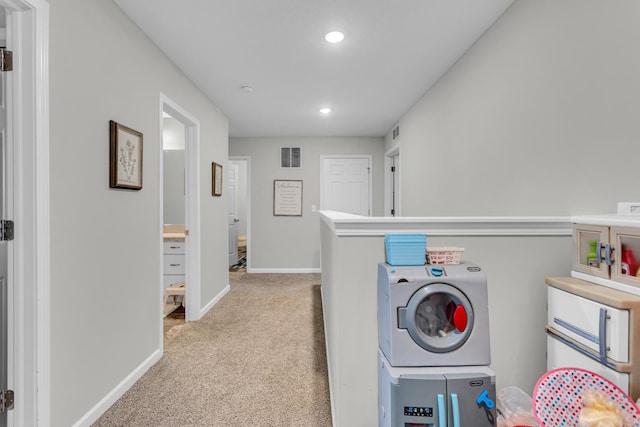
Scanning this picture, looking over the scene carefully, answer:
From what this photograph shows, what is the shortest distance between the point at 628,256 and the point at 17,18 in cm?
269

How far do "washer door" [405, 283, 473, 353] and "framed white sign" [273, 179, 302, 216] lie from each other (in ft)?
15.6

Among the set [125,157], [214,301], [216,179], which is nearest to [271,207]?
[216,179]

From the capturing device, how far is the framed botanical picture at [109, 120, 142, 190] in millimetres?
2031

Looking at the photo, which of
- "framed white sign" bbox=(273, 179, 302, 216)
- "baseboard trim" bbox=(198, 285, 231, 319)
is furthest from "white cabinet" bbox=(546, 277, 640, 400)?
"framed white sign" bbox=(273, 179, 302, 216)

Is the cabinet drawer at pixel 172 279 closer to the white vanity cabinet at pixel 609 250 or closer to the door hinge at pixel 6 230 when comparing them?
the door hinge at pixel 6 230

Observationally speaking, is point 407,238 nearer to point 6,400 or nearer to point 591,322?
point 591,322

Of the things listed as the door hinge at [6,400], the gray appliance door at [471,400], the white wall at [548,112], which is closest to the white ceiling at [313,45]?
the white wall at [548,112]

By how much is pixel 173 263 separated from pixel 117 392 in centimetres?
189

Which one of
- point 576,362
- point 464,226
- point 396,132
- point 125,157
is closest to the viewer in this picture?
point 576,362

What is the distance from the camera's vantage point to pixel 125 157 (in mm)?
2168

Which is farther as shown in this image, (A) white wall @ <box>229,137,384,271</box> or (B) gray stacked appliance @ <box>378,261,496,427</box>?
(A) white wall @ <box>229,137,384,271</box>

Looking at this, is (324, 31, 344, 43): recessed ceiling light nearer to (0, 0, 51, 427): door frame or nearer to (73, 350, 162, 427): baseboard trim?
(0, 0, 51, 427): door frame

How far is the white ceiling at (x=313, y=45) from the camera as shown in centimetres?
211

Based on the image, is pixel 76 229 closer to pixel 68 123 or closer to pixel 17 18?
pixel 68 123
